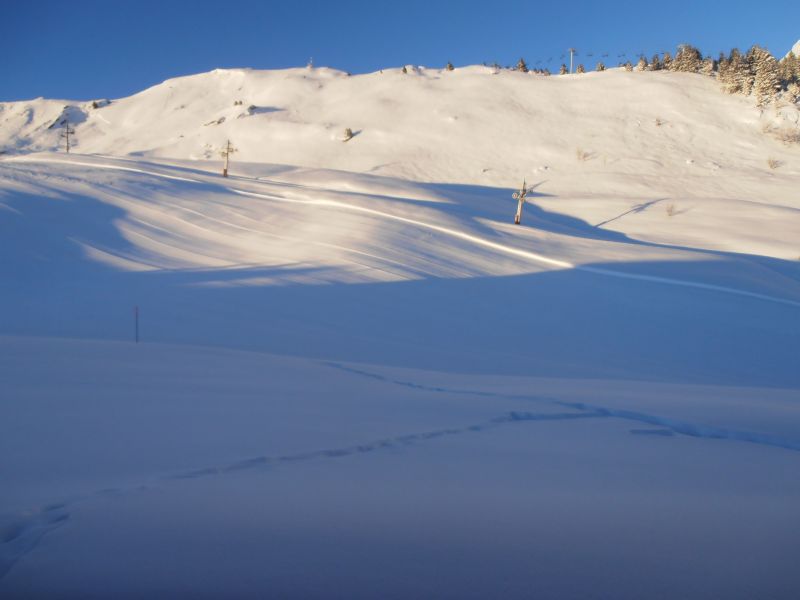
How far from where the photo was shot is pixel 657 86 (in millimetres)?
60281

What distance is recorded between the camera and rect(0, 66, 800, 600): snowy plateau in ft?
6.65

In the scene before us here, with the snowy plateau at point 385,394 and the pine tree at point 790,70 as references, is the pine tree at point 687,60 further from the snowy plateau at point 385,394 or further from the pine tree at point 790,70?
the snowy plateau at point 385,394

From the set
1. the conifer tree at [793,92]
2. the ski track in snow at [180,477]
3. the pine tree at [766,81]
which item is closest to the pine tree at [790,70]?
the conifer tree at [793,92]

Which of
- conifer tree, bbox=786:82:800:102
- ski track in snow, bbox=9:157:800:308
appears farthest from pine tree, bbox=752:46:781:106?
ski track in snow, bbox=9:157:800:308

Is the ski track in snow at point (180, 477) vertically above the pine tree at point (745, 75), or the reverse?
the pine tree at point (745, 75)

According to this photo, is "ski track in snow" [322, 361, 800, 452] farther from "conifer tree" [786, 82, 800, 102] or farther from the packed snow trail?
"conifer tree" [786, 82, 800, 102]

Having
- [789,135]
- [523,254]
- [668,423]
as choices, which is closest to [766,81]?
[789,135]

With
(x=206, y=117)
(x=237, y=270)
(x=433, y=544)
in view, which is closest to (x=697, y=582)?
(x=433, y=544)

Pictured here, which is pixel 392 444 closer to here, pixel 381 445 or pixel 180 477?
pixel 381 445

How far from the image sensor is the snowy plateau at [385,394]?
2.03 metres

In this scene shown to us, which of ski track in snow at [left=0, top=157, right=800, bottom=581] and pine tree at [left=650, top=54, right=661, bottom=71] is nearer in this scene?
ski track in snow at [left=0, top=157, right=800, bottom=581]

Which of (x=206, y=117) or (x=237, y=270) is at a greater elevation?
(x=206, y=117)

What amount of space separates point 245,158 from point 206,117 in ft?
66.2

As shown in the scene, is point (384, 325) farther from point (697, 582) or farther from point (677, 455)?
point (697, 582)
